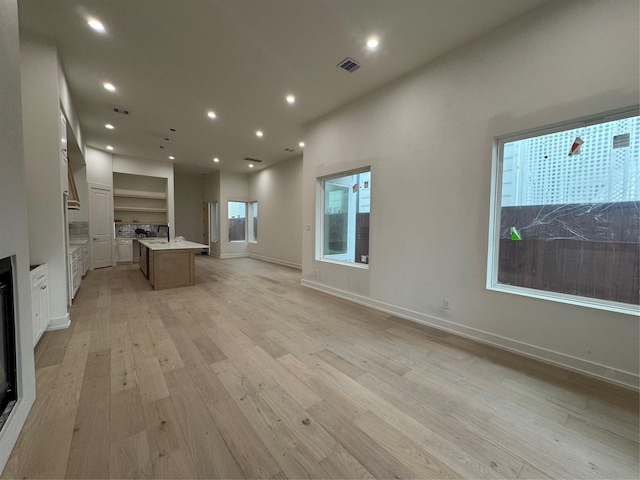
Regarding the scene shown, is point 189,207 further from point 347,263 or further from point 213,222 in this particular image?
point 347,263

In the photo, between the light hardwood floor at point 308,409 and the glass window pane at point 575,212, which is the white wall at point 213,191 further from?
the glass window pane at point 575,212

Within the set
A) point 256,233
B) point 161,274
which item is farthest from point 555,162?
point 256,233

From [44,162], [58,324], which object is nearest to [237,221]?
[44,162]

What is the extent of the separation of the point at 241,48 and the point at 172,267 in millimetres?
3913

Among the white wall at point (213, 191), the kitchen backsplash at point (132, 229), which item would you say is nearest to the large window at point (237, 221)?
the white wall at point (213, 191)

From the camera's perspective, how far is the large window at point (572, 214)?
6.83ft

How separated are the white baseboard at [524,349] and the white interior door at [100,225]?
24.1 ft

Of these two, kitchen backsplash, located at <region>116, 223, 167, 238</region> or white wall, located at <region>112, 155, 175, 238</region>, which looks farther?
kitchen backsplash, located at <region>116, 223, 167, 238</region>

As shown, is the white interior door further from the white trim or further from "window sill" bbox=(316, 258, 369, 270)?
"window sill" bbox=(316, 258, 369, 270)

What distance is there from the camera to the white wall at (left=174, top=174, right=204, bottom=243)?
1002 cm

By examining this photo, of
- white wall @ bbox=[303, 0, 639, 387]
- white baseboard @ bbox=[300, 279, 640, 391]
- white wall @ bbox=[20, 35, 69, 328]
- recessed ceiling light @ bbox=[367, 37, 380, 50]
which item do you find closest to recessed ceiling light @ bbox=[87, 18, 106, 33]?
white wall @ bbox=[20, 35, 69, 328]

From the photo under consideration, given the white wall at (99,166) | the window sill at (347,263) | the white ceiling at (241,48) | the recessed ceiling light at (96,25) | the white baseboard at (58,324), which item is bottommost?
the white baseboard at (58,324)

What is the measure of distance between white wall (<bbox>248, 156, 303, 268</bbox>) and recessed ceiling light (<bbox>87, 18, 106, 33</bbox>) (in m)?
4.92

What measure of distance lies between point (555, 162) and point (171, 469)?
12.3ft
